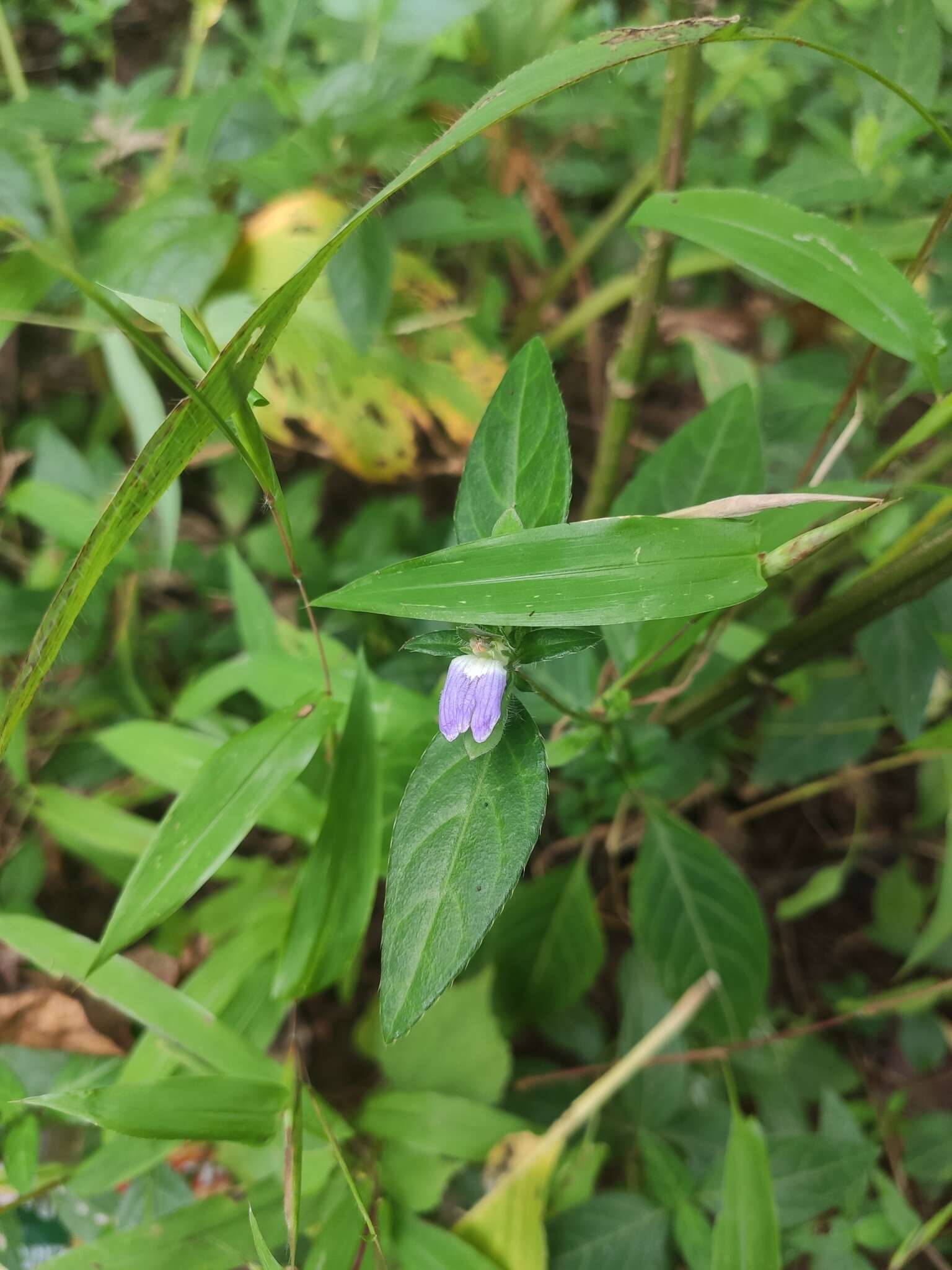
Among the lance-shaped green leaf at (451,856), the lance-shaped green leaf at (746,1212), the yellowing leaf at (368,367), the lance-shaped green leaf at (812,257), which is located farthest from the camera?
the yellowing leaf at (368,367)

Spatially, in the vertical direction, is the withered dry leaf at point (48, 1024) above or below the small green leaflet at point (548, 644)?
below

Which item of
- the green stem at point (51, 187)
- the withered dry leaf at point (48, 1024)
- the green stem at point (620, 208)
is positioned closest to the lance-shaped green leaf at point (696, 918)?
the withered dry leaf at point (48, 1024)

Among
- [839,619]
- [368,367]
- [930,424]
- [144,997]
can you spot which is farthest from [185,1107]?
[368,367]

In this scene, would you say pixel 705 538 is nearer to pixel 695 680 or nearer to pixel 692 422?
pixel 692 422

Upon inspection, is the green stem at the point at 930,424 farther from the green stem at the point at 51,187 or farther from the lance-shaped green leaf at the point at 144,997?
the green stem at the point at 51,187

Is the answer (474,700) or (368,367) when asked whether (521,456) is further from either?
(368,367)

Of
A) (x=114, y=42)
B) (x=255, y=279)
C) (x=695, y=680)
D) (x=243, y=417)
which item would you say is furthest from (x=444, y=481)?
(x=114, y=42)

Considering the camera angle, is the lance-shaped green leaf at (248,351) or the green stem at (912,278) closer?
the lance-shaped green leaf at (248,351)

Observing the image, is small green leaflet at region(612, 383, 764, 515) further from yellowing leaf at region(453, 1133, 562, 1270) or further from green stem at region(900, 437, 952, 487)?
yellowing leaf at region(453, 1133, 562, 1270)

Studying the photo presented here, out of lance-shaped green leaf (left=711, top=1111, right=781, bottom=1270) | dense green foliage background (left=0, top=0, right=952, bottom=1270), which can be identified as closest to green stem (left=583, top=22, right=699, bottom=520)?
dense green foliage background (left=0, top=0, right=952, bottom=1270)
